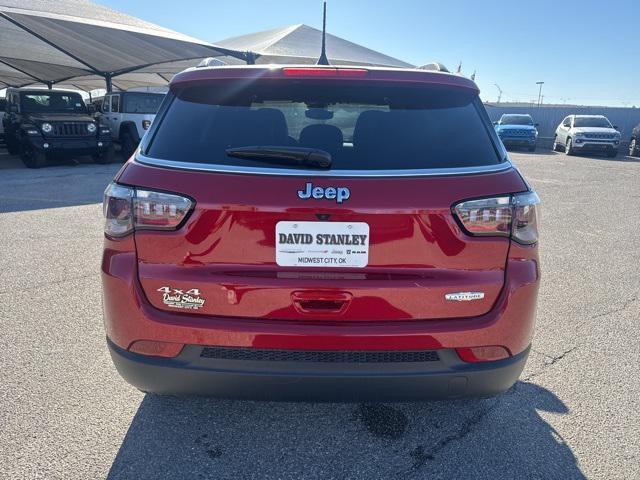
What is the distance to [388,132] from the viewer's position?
6.96 feet

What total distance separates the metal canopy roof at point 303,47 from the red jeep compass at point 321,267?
27.7 metres

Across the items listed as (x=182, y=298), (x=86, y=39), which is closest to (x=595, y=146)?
(x=86, y=39)

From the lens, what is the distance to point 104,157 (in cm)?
1474

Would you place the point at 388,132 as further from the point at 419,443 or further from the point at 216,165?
the point at 419,443

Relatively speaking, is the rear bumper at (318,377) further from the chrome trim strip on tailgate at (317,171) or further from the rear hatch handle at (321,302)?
the chrome trim strip on tailgate at (317,171)

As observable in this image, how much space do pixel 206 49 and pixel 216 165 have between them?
61.1 ft

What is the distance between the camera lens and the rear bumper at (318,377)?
196 cm

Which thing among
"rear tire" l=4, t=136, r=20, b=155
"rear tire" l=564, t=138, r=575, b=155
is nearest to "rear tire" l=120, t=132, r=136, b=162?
"rear tire" l=4, t=136, r=20, b=155

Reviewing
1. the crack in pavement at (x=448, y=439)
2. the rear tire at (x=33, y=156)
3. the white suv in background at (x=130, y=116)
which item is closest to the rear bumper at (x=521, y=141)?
the white suv in background at (x=130, y=116)

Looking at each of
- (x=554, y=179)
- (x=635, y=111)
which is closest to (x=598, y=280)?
(x=554, y=179)

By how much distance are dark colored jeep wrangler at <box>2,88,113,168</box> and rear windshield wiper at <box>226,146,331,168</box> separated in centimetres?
1345

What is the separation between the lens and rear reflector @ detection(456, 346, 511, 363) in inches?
79.1

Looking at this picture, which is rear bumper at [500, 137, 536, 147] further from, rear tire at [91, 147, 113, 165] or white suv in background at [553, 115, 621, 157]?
rear tire at [91, 147, 113, 165]

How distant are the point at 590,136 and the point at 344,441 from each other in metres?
22.9
